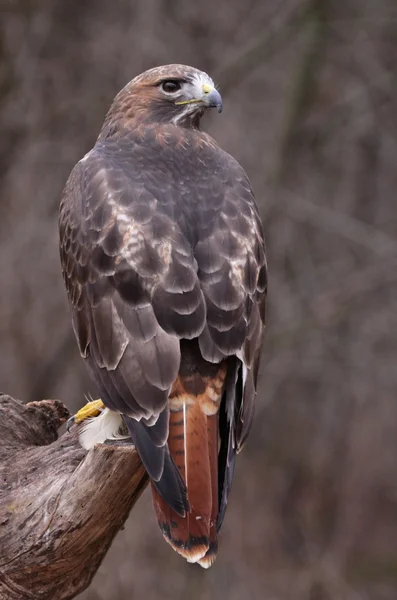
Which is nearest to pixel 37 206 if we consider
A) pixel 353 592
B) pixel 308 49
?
pixel 308 49

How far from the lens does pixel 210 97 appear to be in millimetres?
5539

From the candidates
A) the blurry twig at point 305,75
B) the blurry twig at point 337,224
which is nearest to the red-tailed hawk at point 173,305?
the blurry twig at point 305,75

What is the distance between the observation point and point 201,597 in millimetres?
10070

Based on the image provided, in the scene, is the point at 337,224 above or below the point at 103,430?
below

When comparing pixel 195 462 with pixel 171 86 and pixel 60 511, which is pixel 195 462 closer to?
pixel 60 511

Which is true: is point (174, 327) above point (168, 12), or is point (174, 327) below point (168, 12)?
below

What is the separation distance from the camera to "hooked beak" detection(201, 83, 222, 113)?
18.1 ft

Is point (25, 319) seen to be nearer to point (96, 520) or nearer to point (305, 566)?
point (305, 566)

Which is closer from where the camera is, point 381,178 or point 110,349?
point 110,349

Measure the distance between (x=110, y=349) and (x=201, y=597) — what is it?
5932 mm

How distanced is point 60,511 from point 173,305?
37.5 inches

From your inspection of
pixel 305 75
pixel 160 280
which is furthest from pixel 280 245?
pixel 160 280

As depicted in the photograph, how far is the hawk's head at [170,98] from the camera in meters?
5.61

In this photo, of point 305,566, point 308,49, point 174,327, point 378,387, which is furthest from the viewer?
point 378,387
